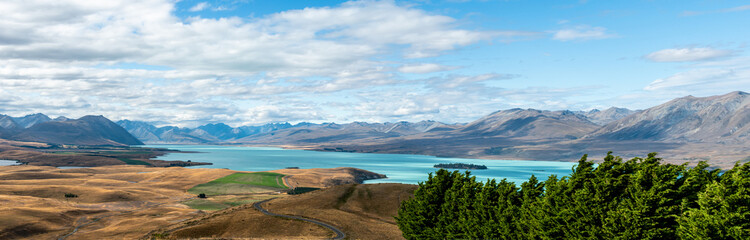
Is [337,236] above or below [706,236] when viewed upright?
below

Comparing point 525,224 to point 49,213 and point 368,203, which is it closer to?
point 368,203

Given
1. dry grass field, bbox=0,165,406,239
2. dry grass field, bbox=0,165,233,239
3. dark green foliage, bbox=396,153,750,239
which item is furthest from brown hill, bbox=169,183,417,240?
dark green foliage, bbox=396,153,750,239

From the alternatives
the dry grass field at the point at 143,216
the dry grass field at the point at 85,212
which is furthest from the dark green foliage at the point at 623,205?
the dry grass field at the point at 85,212

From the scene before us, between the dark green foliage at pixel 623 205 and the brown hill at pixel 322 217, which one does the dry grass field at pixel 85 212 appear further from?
the dark green foliage at pixel 623 205

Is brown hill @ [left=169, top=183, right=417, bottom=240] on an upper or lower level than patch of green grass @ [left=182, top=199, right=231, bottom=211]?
upper

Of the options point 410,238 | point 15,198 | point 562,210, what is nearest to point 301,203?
Result: point 410,238

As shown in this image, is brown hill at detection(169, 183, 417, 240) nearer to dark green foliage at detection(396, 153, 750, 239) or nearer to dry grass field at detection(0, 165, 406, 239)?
dry grass field at detection(0, 165, 406, 239)
